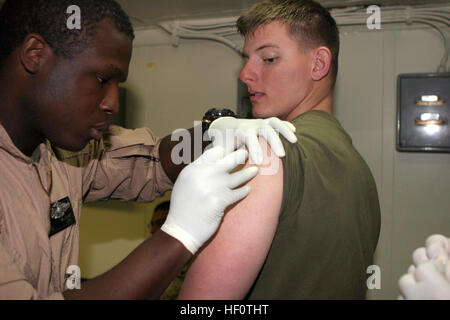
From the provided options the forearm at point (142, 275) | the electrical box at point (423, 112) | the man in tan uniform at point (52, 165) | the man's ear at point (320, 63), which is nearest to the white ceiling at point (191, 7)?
the electrical box at point (423, 112)

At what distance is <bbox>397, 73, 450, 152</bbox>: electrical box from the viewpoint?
102 inches

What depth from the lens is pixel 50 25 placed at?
1.02 m

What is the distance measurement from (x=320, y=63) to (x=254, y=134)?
0.47 m

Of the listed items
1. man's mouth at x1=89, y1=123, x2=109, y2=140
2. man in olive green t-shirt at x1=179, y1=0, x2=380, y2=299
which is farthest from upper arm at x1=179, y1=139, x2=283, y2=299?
man's mouth at x1=89, y1=123, x2=109, y2=140

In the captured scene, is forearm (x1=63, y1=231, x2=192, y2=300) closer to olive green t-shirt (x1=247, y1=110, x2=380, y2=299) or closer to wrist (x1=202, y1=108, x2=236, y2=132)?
olive green t-shirt (x1=247, y1=110, x2=380, y2=299)

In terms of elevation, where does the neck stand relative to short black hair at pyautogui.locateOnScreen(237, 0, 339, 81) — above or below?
below

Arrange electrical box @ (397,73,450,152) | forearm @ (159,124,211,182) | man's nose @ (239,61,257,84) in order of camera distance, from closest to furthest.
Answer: man's nose @ (239,61,257,84) → forearm @ (159,124,211,182) → electrical box @ (397,73,450,152)

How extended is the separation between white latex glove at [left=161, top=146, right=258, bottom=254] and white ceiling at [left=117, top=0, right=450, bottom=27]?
2.23 meters

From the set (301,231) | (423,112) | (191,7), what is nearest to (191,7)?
(191,7)

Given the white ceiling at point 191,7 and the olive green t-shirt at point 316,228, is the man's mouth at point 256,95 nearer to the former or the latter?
the olive green t-shirt at point 316,228

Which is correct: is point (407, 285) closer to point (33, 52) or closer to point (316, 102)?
point (316, 102)

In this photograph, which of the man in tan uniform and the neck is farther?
the neck

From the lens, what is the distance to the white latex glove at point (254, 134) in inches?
34.6

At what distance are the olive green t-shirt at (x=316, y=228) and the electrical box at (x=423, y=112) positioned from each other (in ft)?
6.66
